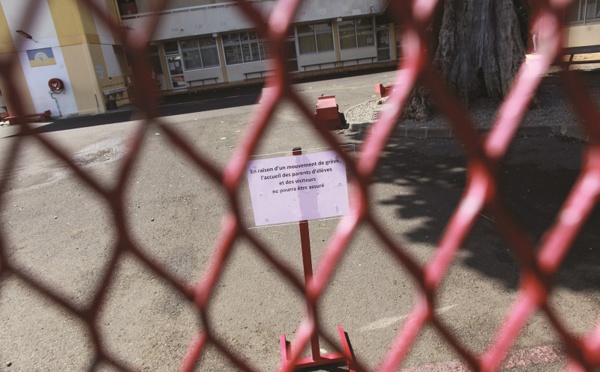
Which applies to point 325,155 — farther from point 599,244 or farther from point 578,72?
point 599,244

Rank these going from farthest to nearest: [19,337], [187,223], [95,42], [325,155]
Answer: [95,42]
[187,223]
[19,337]
[325,155]

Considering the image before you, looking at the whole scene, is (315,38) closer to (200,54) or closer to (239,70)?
(239,70)

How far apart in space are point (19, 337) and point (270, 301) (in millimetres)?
1842

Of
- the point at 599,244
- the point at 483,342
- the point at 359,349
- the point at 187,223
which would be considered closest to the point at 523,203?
the point at 599,244

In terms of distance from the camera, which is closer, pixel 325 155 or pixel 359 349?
pixel 325 155

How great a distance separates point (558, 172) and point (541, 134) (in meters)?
1.81

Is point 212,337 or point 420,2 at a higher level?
point 420,2

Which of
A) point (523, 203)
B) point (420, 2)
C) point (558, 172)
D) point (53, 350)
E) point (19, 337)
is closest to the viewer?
point (420, 2)

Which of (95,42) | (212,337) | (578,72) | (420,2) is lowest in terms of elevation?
(212,337)

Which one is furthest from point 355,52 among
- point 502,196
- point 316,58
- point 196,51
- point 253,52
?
point 502,196

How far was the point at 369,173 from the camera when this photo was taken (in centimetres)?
92

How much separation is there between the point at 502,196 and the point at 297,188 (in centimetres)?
366

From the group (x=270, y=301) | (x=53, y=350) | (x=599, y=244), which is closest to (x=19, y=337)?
(x=53, y=350)

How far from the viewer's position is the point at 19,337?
3.01 metres
